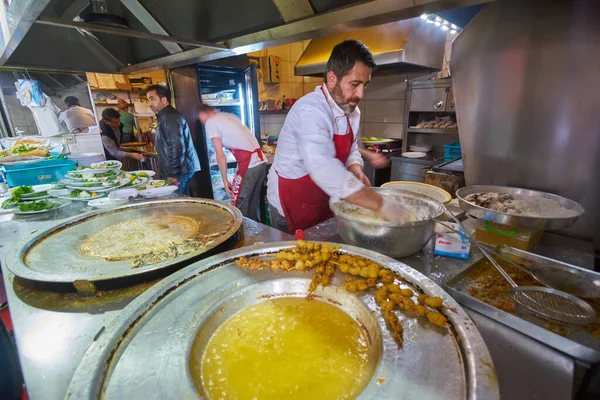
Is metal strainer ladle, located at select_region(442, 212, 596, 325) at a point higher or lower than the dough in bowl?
lower

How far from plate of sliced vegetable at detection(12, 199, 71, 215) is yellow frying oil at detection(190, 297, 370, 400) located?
1949 millimetres

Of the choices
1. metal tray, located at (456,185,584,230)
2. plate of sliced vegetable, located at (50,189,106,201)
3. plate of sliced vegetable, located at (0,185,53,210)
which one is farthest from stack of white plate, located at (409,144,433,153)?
plate of sliced vegetable, located at (0,185,53,210)

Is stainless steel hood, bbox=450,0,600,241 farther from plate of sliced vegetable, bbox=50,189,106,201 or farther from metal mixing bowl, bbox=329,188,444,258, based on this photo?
plate of sliced vegetable, bbox=50,189,106,201

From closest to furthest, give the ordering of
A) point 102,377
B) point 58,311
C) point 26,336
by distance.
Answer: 1. point 102,377
2. point 26,336
3. point 58,311

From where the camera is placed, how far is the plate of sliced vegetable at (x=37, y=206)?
195 centimetres

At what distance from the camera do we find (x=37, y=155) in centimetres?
328

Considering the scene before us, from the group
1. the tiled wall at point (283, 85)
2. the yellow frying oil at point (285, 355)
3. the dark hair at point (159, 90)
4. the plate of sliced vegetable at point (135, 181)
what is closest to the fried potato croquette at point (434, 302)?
the yellow frying oil at point (285, 355)

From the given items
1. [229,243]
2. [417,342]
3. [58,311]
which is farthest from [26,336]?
[417,342]

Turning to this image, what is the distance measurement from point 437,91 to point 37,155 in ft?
17.4

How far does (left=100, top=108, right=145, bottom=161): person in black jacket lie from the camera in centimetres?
520

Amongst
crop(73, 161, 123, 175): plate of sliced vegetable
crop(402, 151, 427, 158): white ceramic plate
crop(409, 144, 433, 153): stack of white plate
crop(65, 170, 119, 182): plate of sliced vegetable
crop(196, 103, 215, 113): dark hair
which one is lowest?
crop(402, 151, 427, 158): white ceramic plate

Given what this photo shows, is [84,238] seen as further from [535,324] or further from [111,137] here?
[111,137]

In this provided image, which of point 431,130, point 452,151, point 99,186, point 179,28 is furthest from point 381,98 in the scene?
point 99,186

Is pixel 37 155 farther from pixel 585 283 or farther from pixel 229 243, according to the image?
pixel 585 283
